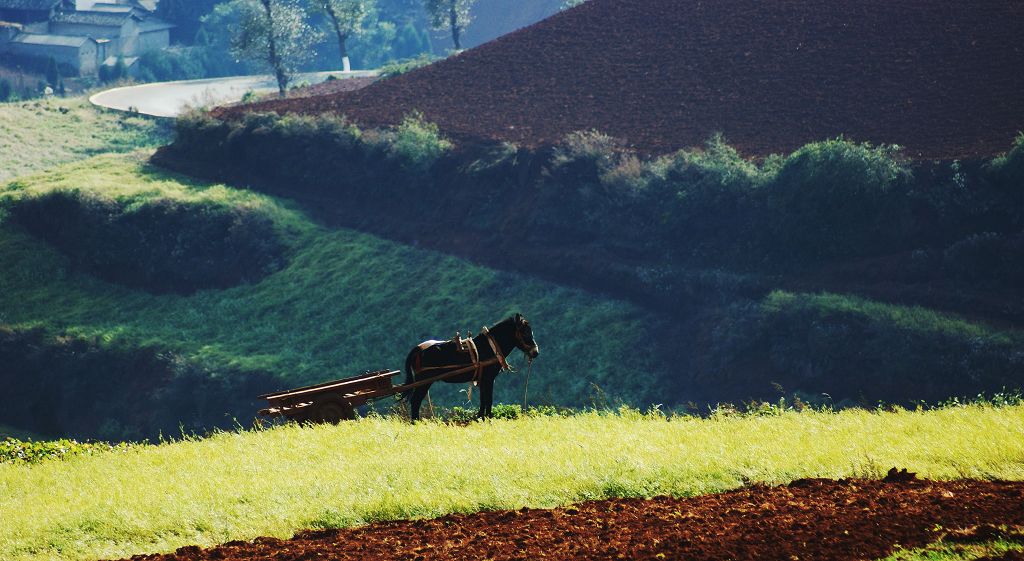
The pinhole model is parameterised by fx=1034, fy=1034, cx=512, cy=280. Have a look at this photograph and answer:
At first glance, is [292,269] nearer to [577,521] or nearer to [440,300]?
[440,300]

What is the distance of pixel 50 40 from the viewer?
337 feet

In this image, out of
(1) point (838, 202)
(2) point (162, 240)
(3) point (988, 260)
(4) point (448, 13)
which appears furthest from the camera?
(4) point (448, 13)

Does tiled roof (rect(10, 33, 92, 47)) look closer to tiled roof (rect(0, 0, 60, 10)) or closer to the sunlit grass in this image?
tiled roof (rect(0, 0, 60, 10))

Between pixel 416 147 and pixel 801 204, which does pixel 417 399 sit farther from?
pixel 416 147

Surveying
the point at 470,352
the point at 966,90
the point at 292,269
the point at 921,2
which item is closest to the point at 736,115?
the point at 966,90

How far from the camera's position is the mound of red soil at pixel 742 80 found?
128 ft

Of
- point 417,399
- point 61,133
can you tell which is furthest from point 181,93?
point 417,399

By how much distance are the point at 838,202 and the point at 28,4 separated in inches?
3952

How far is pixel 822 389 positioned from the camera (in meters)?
28.3

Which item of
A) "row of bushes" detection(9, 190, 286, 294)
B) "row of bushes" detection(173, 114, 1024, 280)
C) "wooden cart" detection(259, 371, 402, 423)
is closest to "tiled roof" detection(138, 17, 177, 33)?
"row of bushes" detection(9, 190, 286, 294)

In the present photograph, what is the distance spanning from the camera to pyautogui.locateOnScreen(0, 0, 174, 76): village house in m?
101

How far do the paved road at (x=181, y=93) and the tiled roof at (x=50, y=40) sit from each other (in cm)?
2124

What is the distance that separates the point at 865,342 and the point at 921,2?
2416 cm

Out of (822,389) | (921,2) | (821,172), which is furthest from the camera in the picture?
(921,2)
